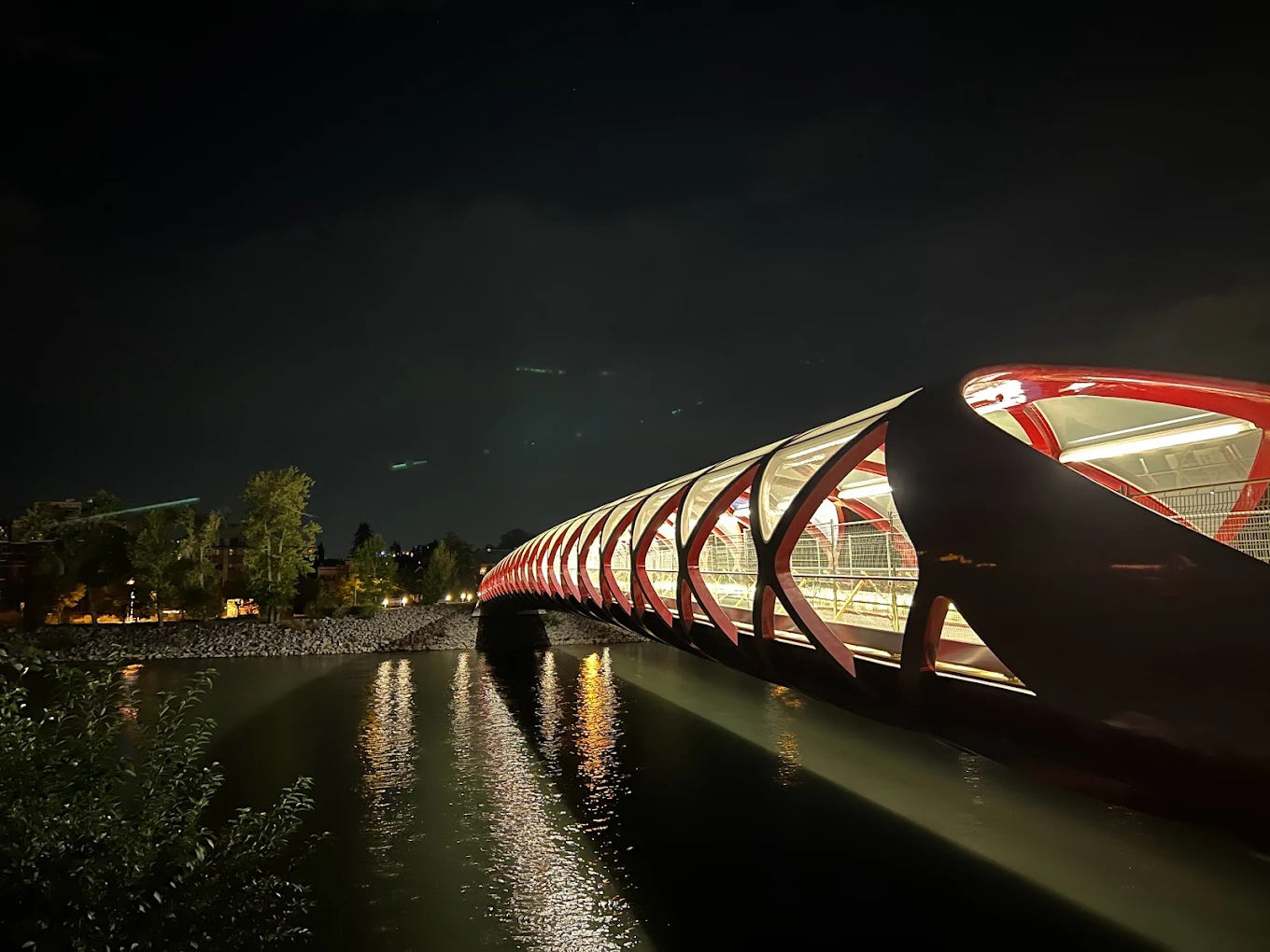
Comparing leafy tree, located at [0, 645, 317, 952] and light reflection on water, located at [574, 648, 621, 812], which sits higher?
leafy tree, located at [0, 645, 317, 952]

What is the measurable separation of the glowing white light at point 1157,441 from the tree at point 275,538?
4574 cm

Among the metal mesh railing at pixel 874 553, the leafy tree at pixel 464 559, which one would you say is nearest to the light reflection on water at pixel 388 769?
the metal mesh railing at pixel 874 553

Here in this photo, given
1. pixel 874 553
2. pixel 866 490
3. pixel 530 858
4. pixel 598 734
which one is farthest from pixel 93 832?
pixel 598 734

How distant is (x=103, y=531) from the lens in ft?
168

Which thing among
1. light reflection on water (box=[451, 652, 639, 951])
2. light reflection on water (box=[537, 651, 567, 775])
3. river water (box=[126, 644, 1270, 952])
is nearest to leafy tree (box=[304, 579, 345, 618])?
light reflection on water (box=[537, 651, 567, 775])

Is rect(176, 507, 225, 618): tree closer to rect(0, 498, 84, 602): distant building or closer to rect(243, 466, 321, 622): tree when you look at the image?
rect(243, 466, 321, 622): tree

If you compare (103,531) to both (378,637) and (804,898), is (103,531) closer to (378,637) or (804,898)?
(378,637)

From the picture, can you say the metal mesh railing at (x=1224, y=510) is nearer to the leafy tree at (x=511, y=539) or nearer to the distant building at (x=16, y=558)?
the distant building at (x=16, y=558)

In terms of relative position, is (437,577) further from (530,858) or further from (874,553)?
(874,553)

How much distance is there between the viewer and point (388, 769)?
14844mm

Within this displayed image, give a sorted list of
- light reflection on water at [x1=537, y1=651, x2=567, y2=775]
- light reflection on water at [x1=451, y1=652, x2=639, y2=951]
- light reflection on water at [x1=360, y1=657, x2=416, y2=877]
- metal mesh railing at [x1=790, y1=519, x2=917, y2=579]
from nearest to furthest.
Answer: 1. metal mesh railing at [x1=790, y1=519, x2=917, y2=579]
2. light reflection on water at [x1=451, y1=652, x2=639, y2=951]
3. light reflection on water at [x1=360, y1=657, x2=416, y2=877]
4. light reflection on water at [x1=537, y1=651, x2=567, y2=775]

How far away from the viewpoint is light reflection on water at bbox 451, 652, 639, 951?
8273 millimetres

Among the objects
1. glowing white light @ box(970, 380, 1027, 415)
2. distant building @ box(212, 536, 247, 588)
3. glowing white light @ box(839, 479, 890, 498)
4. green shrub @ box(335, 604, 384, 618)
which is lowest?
green shrub @ box(335, 604, 384, 618)

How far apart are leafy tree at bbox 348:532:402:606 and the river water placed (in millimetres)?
40573
